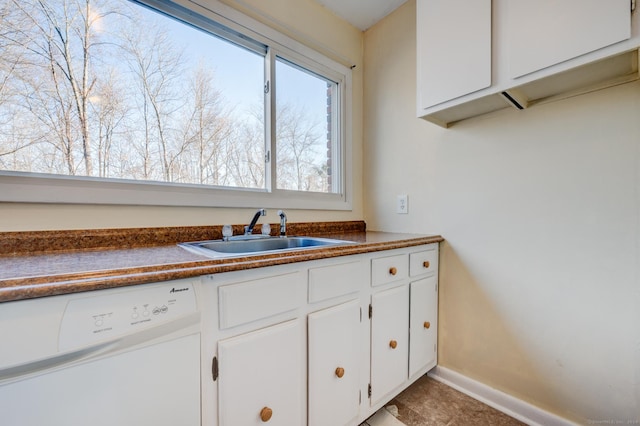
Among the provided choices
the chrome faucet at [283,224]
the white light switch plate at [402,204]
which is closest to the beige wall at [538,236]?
the white light switch plate at [402,204]

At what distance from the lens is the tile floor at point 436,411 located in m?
1.34

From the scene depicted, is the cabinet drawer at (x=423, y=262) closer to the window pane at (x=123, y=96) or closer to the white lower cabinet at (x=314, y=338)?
the white lower cabinet at (x=314, y=338)

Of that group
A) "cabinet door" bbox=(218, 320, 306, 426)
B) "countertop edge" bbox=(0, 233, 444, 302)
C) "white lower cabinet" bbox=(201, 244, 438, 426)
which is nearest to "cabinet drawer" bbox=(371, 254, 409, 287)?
"white lower cabinet" bbox=(201, 244, 438, 426)

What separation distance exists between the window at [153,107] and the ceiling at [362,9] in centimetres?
37

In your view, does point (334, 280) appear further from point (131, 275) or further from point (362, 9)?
point (362, 9)

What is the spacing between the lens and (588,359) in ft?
3.91

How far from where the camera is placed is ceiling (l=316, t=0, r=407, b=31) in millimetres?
1841

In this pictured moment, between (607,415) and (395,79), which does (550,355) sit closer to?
(607,415)

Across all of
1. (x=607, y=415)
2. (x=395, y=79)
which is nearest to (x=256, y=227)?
(x=395, y=79)

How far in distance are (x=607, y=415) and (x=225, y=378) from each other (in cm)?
158

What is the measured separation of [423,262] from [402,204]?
1.52ft

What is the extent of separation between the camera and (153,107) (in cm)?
132

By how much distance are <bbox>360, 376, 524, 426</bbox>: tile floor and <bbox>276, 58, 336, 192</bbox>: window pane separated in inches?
54.6

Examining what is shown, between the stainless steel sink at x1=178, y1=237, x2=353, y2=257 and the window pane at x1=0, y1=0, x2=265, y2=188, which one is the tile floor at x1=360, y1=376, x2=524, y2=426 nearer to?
the stainless steel sink at x1=178, y1=237, x2=353, y2=257
